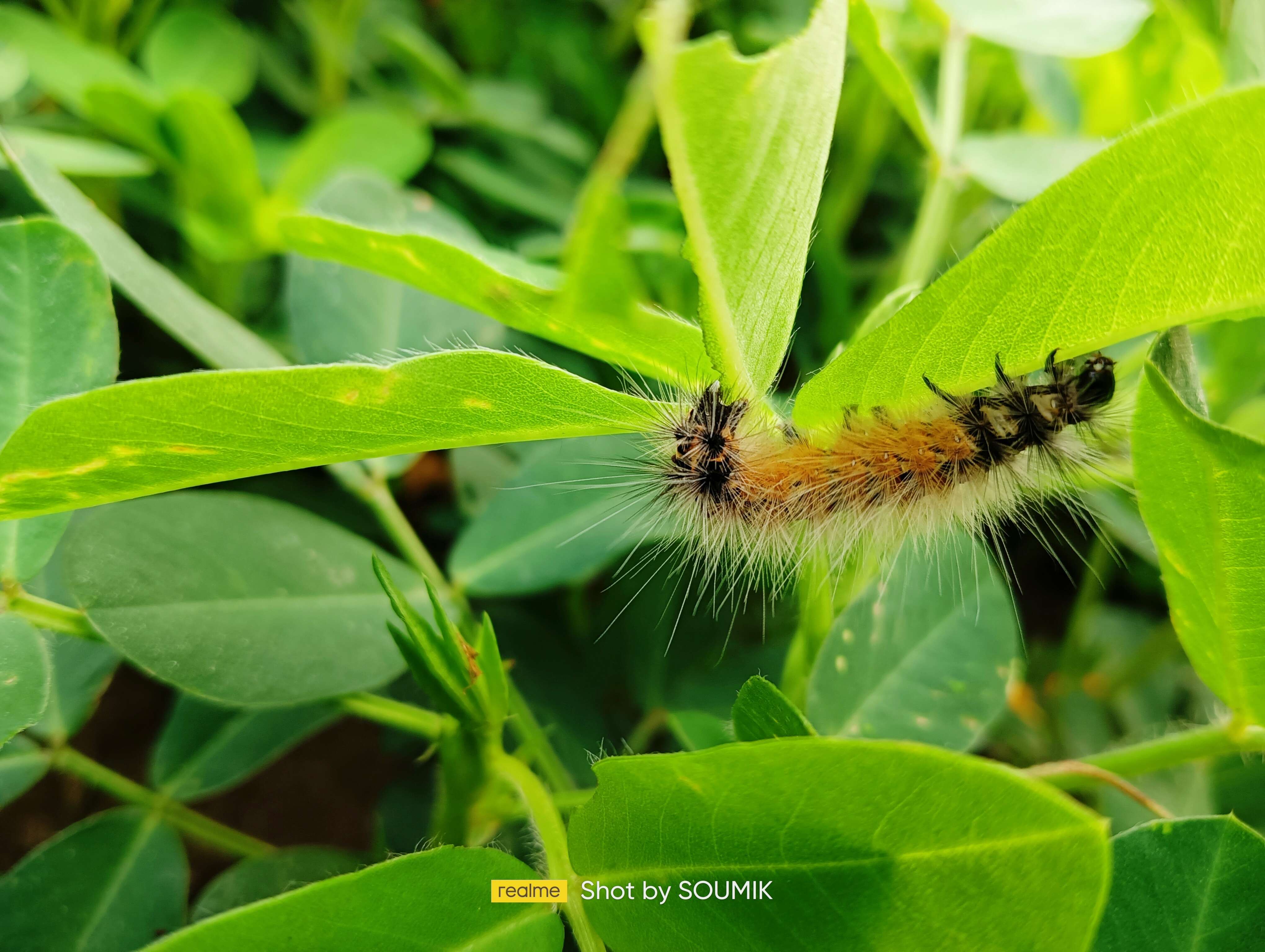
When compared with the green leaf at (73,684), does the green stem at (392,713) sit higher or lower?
higher

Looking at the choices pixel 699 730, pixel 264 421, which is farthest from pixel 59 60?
pixel 699 730

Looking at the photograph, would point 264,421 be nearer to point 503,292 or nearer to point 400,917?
point 503,292

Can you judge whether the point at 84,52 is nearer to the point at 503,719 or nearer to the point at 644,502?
the point at 644,502

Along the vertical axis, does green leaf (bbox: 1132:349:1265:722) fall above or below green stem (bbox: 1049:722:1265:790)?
above

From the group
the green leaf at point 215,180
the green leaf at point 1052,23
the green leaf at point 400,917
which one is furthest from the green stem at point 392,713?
the green leaf at point 1052,23

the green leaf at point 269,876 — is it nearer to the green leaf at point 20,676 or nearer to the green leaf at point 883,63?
the green leaf at point 20,676

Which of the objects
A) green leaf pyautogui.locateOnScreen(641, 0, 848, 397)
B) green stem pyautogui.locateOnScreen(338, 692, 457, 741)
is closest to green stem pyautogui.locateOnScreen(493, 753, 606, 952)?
green stem pyautogui.locateOnScreen(338, 692, 457, 741)

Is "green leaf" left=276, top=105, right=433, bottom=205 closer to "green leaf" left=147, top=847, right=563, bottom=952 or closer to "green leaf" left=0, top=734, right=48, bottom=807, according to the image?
"green leaf" left=0, top=734, right=48, bottom=807
